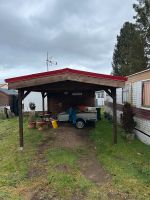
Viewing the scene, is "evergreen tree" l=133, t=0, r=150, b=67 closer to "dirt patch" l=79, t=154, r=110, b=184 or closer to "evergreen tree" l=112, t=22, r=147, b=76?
"evergreen tree" l=112, t=22, r=147, b=76

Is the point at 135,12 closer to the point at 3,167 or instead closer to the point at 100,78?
the point at 100,78

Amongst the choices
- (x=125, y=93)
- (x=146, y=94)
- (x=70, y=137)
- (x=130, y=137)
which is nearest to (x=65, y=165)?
(x=70, y=137)

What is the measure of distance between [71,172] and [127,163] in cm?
182

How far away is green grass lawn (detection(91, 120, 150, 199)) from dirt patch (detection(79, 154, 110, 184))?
17 centimetres

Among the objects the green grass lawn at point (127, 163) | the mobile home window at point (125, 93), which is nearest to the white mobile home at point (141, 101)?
the green grass lawn at point (127, 163)

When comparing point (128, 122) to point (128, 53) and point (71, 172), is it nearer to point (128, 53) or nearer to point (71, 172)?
point (71, 172)

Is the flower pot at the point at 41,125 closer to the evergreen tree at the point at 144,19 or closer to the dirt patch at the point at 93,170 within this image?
the dirt patch at the point at 93,170

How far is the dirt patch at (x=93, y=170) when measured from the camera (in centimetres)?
712

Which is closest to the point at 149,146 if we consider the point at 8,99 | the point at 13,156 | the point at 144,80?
the point at 144,80

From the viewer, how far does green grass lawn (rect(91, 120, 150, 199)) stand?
6559mm

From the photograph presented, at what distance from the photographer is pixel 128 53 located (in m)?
36.5

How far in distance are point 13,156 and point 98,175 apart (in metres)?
3.21

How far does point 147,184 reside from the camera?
6.77 m

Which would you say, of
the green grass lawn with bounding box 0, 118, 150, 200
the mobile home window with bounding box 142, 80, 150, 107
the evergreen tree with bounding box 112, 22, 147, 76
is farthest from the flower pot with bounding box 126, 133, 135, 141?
the evergreen tree with bounding box 112, 22, 147, 76
